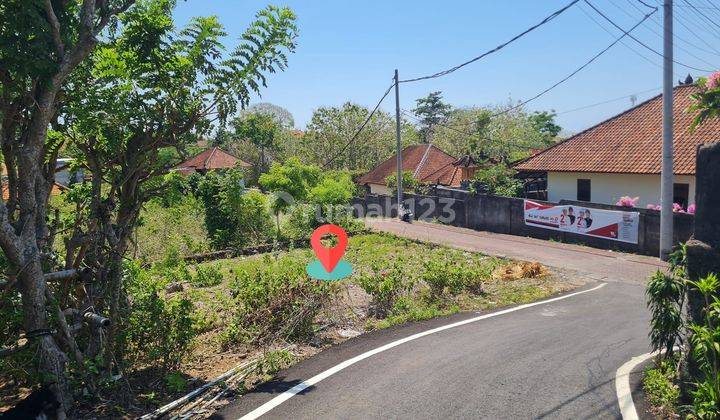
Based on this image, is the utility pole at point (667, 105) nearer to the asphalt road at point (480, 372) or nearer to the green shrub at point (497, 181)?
the asphalt road at point (480, 372)

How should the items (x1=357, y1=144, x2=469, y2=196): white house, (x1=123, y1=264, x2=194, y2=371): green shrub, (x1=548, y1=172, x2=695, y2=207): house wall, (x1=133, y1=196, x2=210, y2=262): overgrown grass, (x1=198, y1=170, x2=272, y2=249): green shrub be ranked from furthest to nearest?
(x1=357, y1=144, x2=469, y2=196): white house < (x1=548, y1=172, x2=695, y2=207): house wall < (x1=198, y1=170, x2=272, y2=249): green shrub < (x1=133, y1=196, x2=210, y2=262): overgrown grass < (x1=123, y1=264, x2=194, y2=371): green shrub

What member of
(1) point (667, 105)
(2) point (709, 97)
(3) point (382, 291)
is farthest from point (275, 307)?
(1) point (667, 105)

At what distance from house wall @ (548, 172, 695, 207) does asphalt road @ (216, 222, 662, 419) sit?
12.5 metres

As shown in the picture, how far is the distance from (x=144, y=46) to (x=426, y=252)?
13254 millimetres

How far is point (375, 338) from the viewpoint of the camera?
805 centimetres

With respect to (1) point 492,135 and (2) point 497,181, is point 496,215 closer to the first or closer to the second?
(2) point 497,181

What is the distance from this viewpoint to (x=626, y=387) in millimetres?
6059

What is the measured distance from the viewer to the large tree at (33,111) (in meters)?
4.86

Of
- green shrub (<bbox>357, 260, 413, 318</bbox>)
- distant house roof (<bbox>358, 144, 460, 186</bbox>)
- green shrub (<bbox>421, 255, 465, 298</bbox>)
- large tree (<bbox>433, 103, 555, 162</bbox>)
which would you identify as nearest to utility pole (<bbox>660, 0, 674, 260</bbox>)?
green shrub (<bbox>421, 255, 465, 298</bbox>)

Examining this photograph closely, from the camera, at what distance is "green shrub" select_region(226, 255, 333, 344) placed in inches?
306

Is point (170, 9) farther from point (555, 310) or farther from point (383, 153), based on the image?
point (383, 153)

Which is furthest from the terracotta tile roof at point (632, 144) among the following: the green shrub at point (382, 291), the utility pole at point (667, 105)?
the green shrub at point (382, 291)

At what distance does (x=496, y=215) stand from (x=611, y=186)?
5.08 metres

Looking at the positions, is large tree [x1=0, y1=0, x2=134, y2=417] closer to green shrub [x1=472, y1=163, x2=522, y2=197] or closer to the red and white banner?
the red and white banner
